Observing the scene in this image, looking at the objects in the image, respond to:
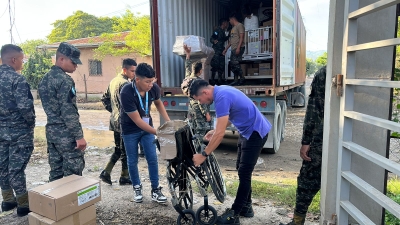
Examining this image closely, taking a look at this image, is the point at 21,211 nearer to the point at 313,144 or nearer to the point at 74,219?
the point at 74,219

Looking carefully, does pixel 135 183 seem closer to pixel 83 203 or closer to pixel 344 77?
pixel 83 203

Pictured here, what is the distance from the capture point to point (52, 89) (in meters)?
2.86

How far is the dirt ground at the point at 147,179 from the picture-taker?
3057 millimetres

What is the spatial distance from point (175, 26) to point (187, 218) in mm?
4009

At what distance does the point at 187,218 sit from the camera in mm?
2809

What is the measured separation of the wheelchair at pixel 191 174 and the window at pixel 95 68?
649 inches

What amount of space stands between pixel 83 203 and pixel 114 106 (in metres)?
1.83

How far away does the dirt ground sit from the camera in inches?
120

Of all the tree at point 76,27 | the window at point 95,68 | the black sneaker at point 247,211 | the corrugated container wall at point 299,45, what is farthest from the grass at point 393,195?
the tree at point 76,27

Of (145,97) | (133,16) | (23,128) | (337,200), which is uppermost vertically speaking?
(133,16)

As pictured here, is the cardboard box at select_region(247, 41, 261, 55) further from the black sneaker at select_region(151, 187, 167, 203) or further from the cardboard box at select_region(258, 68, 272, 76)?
the black sneaker at select_region(151, 187, 167, 203)

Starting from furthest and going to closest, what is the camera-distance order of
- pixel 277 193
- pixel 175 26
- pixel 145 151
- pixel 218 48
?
pixel 218 48 < pixel 175 26 < pixel 277 193 < pixel 145 151

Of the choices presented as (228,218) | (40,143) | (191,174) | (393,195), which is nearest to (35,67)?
(40,143)

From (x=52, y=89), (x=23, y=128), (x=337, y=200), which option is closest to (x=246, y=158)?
(x=337, y=200)
